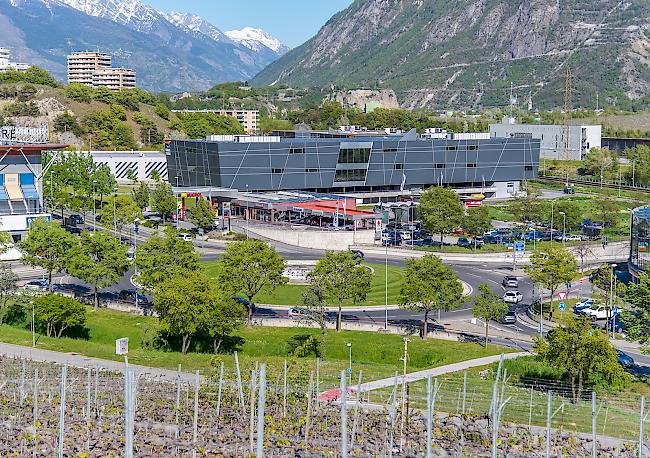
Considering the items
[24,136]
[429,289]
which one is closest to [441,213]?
[429,289]

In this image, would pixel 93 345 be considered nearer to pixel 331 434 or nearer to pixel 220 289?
pixel 220 289

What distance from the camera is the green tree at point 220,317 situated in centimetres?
4584

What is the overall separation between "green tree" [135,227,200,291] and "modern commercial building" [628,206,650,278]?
25.2m

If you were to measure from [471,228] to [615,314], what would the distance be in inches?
1082

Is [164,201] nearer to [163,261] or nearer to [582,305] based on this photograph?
[163,261]

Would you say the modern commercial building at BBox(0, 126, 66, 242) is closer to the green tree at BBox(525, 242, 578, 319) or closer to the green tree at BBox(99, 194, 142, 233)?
the green tree at BBox(99, 194, 142, 233)

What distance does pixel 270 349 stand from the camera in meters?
47.3

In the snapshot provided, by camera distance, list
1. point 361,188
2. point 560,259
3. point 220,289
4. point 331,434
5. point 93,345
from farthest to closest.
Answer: point 361,188
point 560,259
point 220,289
point 93,345
point 331,434

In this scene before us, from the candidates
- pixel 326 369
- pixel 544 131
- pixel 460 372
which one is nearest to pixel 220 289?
pixel 326 369

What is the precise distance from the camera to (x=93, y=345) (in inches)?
1831

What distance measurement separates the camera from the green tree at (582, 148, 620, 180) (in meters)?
130

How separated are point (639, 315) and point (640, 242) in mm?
19663

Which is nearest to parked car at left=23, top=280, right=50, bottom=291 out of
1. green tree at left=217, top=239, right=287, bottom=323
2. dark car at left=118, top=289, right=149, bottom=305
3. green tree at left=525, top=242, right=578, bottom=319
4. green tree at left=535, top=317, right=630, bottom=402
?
dark car at left=118, top=289, right=149, bottom=305

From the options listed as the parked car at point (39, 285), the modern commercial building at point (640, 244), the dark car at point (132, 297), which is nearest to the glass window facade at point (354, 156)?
the modern commercial building at point (640, 244)
